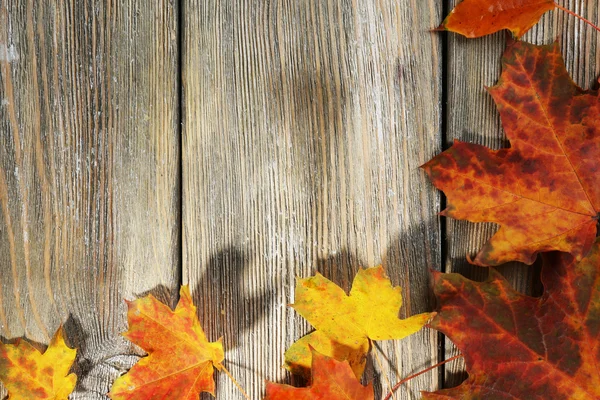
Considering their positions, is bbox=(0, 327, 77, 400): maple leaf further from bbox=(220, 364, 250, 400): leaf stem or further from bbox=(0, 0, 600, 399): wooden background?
bbox=(220, 364, 250, 400): leaf stem

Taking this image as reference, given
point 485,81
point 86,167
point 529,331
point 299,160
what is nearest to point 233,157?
point 299,160

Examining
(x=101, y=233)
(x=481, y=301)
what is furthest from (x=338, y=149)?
(x=101, y=233)

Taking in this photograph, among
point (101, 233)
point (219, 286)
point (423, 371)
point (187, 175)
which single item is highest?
point (187, 175)

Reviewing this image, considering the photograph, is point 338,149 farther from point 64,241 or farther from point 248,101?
point 64,241

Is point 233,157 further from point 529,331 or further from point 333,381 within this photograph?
point 529,331

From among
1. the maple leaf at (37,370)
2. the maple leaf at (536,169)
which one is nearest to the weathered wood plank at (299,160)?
the maple leaf at (536,169)

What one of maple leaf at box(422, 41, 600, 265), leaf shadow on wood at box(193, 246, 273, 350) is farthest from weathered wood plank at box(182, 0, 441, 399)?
maple leaf at box(422, 41, 600, 265)
